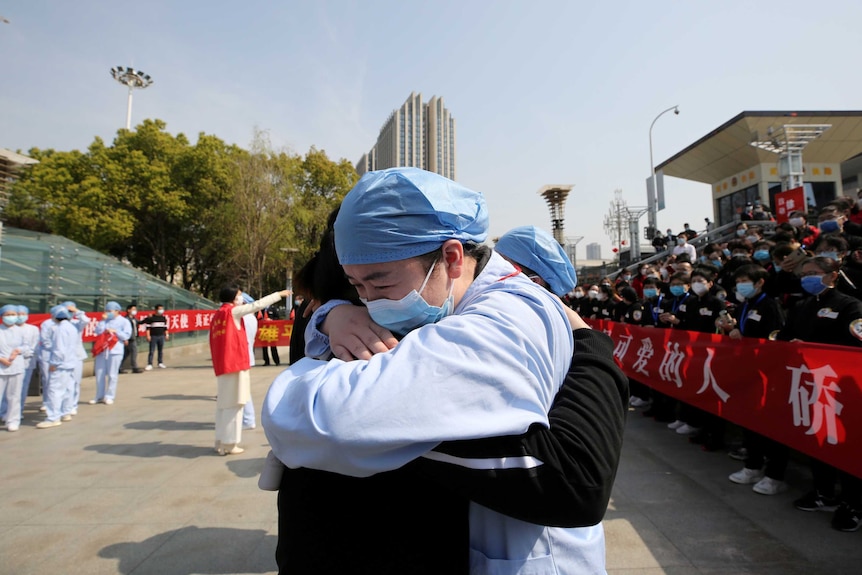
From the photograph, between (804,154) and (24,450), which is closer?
(24,450)

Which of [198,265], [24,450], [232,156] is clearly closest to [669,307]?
[24,450]

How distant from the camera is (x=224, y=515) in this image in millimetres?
3879

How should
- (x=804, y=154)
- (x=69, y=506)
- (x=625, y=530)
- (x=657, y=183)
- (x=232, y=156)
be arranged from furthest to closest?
1. (x=232, y=156)
2. (x=657, y=183)
3. (x=804, y=154)
4. (x=69, y=506)
5. (x=625, y=530)

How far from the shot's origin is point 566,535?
90 centimetres

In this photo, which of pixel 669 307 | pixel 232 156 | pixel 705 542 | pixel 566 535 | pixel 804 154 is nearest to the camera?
pixel 566 535

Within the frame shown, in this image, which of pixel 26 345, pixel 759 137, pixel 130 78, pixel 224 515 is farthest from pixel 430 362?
pixel 130 78

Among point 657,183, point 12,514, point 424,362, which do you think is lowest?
point 12,514

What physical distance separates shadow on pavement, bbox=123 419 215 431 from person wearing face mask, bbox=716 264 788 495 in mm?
6664

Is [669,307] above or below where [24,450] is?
above

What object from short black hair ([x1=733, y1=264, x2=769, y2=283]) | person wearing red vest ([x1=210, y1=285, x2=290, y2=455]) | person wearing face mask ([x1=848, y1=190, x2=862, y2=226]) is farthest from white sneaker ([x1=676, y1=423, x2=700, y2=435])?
person wearing red vest ([x1=210, y1=285, x2=290, y2=455])

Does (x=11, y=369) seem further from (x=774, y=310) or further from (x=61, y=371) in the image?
(x=774, y=310)

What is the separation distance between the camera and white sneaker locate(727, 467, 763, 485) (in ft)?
14.1

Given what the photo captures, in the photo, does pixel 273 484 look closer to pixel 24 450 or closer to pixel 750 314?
A: pixel 750 314

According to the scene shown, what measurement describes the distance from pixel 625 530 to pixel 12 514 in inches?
196
